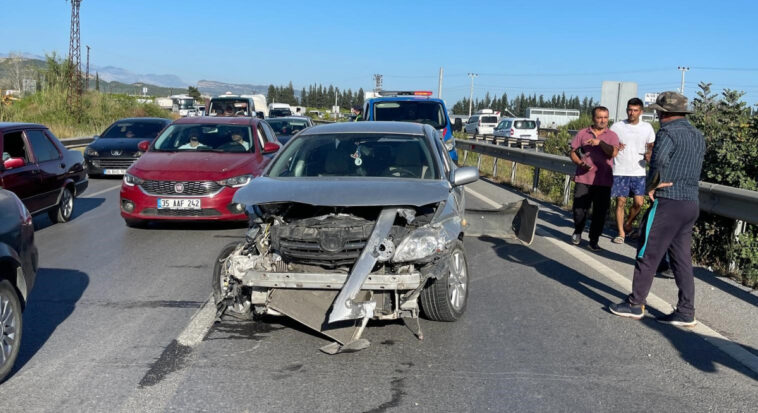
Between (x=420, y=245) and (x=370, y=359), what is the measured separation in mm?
842

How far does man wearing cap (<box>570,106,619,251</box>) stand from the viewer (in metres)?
9.27

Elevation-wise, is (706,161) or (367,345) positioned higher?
(706,161)

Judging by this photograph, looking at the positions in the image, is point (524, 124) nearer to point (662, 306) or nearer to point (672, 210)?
point (662, 306)

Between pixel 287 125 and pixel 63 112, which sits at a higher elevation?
pixel 287 125

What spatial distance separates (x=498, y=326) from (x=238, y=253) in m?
2.05

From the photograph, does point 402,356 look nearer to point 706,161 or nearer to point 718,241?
point 718,241

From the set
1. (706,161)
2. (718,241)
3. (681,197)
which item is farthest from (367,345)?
(706,161)

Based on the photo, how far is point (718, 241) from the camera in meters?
8.82

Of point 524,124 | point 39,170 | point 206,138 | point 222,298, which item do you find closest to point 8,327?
point 222,298

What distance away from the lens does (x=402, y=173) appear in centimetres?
658

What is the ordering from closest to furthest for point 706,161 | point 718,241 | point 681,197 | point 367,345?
point 367,345, point 681,197, point 718,241, point 706,161

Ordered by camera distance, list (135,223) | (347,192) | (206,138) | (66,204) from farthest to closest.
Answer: (206,138) → (66,204) → (135,223) → (347,192)

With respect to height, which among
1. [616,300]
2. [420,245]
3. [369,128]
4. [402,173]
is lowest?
[616,300]

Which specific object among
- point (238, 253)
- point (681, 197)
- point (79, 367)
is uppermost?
point (681, 197)
